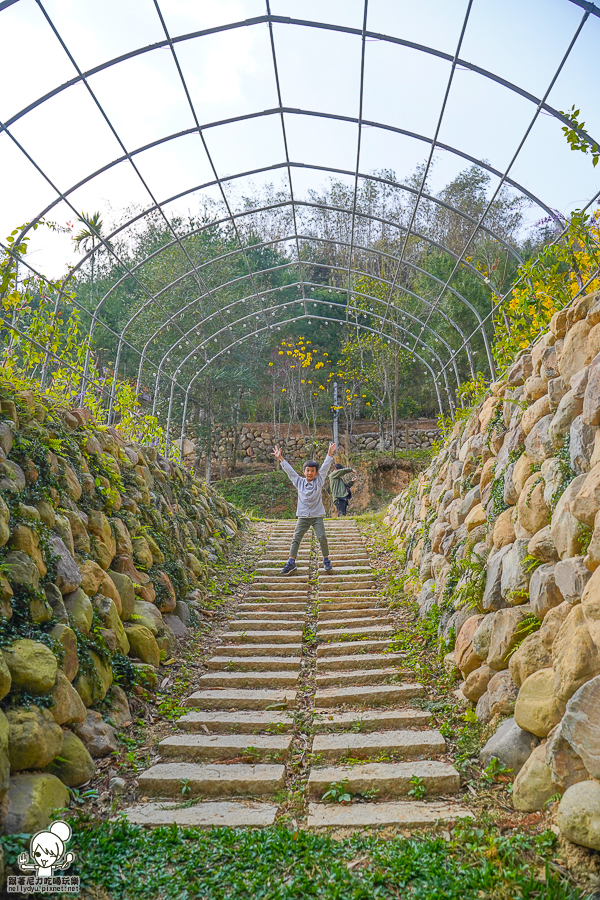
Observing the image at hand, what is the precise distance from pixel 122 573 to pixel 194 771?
2.05 m

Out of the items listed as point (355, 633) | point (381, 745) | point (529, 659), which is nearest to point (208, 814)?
point (381, 745)

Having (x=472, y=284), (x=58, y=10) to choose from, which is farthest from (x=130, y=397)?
(x=472, y=284)

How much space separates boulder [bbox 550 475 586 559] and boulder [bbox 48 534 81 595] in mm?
3137

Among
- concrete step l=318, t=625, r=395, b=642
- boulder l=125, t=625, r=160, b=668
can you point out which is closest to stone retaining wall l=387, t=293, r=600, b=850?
concrete step l=318, t=625, r=395, b=642

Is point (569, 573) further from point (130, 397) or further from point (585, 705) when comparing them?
point (130, 397)

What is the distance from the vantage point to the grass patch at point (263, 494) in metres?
17.5

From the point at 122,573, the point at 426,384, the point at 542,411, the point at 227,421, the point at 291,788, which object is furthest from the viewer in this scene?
the point at 426,384

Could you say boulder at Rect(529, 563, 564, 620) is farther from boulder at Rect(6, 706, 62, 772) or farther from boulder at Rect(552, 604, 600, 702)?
boulder at Rect(6, 706, 62, 772)

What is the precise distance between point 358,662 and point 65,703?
256 centimetres

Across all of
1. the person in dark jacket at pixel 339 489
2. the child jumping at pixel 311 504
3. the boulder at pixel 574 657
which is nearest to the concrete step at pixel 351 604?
the child jumping at pixel 311 504

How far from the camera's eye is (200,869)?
8.82 ft

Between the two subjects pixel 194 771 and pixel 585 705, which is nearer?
pixel 585 705

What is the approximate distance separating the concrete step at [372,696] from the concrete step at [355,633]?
1.16 m

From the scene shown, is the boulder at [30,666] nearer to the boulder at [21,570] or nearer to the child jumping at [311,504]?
the boulder at [21,570]
